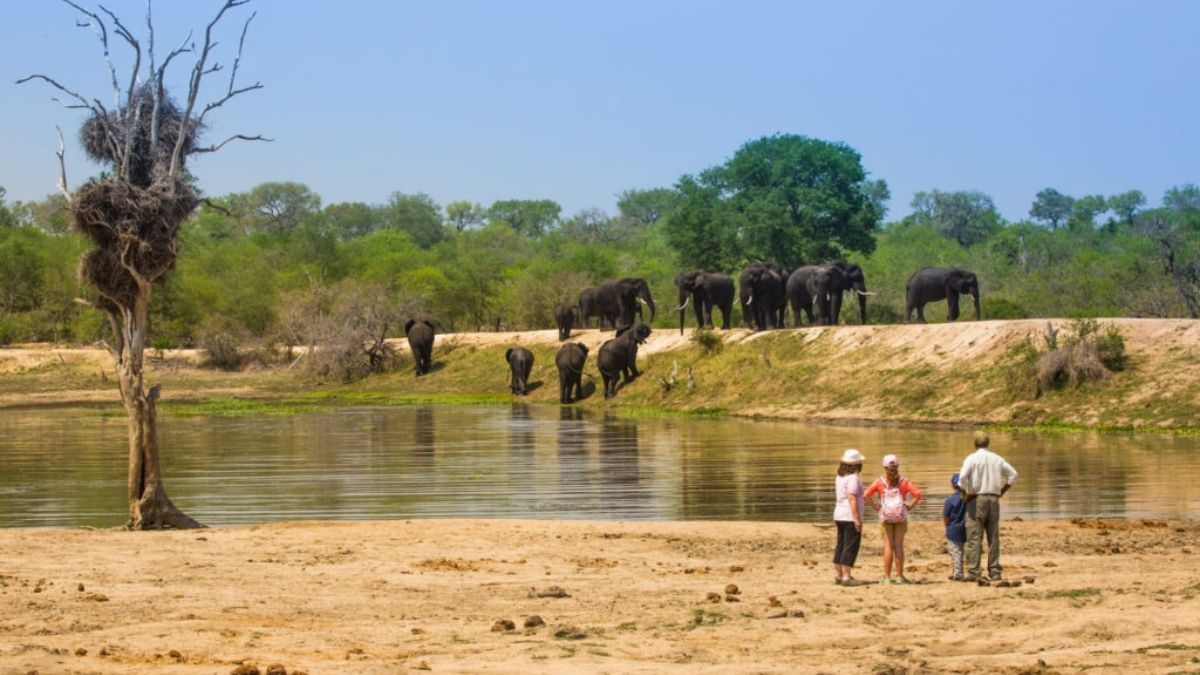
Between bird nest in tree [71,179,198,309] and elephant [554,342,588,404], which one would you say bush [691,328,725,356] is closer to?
elephant [554,342,588,404]

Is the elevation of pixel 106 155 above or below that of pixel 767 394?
above

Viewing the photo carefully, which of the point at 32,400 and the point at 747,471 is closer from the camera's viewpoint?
the point at 747,471

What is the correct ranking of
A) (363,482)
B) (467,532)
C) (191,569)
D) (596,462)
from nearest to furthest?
(191,569)
(467,532)
(363,482)
(596,462)

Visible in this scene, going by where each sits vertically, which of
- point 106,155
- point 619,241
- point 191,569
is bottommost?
point 191,569

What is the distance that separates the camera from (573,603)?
43.9ft

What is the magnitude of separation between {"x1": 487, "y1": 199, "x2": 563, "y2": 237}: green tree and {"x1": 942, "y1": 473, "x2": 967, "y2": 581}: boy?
166298 millimetres

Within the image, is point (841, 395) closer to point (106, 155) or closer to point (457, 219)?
point (106, 155)

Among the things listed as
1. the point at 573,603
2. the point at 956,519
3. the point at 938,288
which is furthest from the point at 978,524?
the point at 938,288

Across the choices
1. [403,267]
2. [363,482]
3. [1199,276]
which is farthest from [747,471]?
[403,267]

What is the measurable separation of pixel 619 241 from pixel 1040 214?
42.6m

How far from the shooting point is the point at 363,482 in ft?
85.5

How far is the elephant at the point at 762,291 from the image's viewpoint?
50438 millimetres

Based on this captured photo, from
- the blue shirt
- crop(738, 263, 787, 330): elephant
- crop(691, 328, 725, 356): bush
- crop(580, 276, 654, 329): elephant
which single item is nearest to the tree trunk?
the blue shirt

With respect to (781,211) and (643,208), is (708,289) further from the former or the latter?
(643,208)
